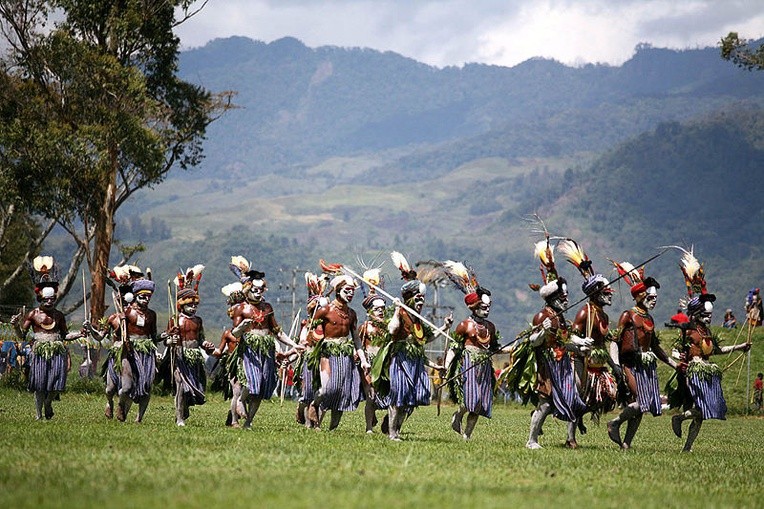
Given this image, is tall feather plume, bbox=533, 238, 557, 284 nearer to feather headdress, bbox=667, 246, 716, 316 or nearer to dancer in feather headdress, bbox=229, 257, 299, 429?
feather headdress, bbox=667, 246, 716, 316

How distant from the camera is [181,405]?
829 inches

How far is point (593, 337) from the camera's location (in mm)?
18641

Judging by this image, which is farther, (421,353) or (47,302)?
(47,302)

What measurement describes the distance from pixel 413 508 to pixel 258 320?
9.76 metres

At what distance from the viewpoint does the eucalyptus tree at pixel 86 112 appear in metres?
44.5

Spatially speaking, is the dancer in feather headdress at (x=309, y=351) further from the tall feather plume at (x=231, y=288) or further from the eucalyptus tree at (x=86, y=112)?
the eucalyptus tree at (x=86, y=112)

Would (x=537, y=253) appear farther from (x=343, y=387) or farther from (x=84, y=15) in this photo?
(x=84, y=15)

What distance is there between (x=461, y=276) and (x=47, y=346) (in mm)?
7258

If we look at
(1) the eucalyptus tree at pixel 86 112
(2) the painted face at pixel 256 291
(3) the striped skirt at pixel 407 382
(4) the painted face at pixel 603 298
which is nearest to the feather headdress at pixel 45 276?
(2) the painted face at pixel 256 291

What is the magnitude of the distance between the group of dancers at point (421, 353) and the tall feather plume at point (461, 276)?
0.03 metres

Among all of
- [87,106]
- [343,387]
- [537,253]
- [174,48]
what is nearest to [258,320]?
[343,387]

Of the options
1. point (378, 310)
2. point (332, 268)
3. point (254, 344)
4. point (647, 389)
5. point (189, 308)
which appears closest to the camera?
point (647, 389)

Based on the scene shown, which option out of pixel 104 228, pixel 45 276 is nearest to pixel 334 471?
pixel 45 276

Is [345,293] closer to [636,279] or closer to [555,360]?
[555,360]
